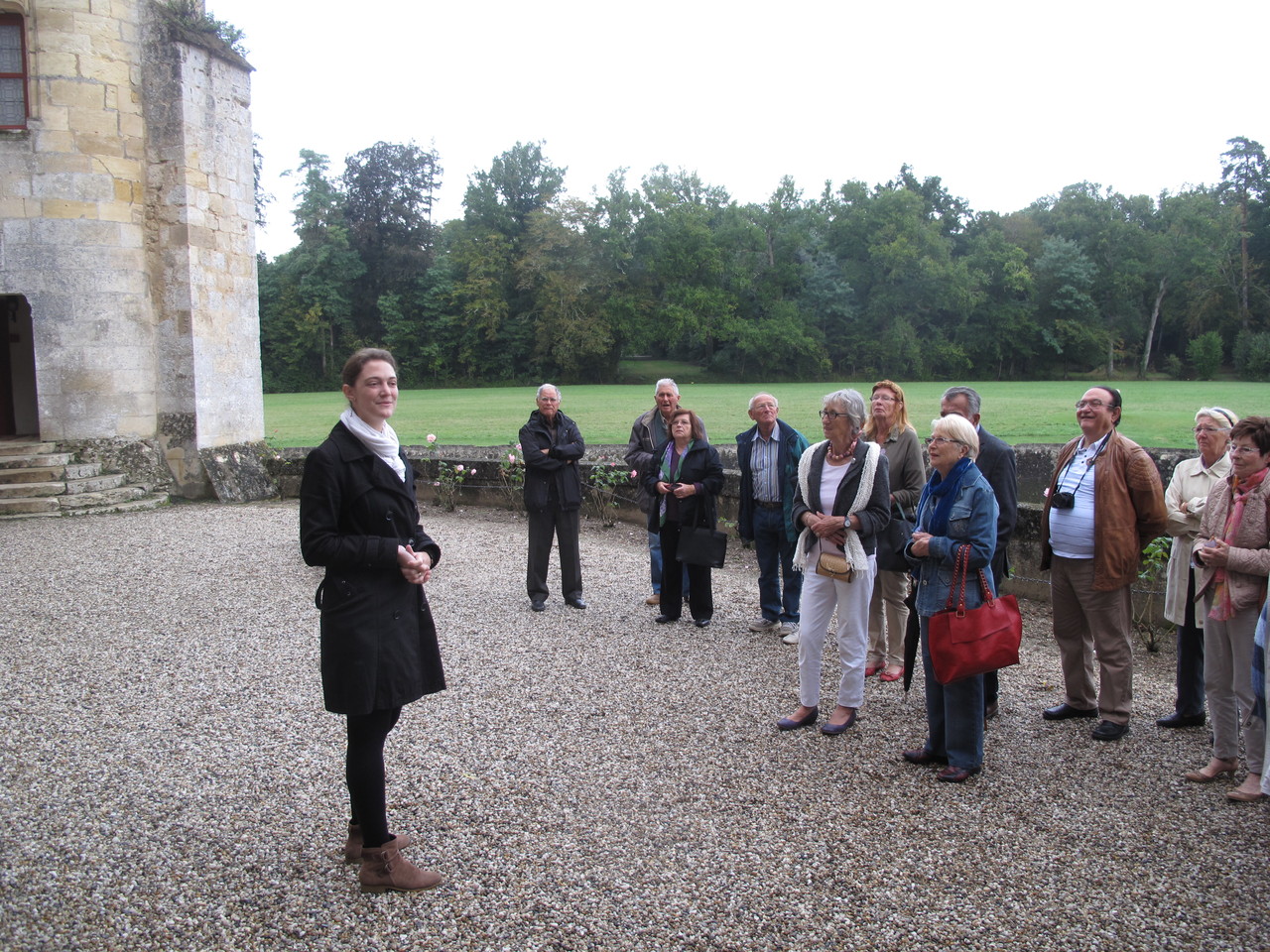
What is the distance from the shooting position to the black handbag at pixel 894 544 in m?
5.45

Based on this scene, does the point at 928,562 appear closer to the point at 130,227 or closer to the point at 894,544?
the point at 894,544

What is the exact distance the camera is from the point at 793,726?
4832mm

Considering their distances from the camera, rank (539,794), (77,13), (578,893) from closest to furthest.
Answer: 1. (578,893)
2. (539,794)
3. (77,13)

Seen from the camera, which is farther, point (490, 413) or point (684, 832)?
point (490, 413)

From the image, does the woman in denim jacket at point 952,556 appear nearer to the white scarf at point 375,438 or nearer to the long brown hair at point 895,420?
the long brown hair at point 895,420

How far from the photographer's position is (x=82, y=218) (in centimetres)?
1230

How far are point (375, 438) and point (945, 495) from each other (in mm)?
2596

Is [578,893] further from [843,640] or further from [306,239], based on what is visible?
[306,239]

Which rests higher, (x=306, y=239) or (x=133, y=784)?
(x=306, y=239)

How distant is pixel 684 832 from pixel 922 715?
1.91 meters

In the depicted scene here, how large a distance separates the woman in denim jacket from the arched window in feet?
42.4

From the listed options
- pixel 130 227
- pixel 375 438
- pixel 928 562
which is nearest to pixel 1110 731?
pixel 928 562

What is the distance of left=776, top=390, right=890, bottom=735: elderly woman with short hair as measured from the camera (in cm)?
477

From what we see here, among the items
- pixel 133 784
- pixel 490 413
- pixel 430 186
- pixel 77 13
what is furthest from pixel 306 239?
pixel 133 784
